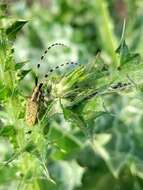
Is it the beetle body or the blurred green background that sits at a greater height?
the beetle body

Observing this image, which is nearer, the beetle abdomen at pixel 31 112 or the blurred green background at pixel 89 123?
the beetle abdomen at pixel 31 112

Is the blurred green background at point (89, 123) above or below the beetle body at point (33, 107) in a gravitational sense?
below

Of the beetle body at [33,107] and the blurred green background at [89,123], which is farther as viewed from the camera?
the blurred green background at [89,123]

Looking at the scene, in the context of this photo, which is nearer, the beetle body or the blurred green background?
the beetle body

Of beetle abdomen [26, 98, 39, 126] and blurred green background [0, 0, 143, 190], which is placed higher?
beetle abdomen [26, 98, 39, 126]

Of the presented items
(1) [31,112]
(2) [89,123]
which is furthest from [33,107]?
(2) [89,123]

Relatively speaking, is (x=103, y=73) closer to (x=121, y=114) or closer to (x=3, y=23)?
(x=3, y=23)

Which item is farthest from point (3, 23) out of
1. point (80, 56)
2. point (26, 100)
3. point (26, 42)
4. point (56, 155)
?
point (26, 42)

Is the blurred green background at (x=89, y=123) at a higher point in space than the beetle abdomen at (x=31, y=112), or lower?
lower

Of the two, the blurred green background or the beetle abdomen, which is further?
the blurred green background
